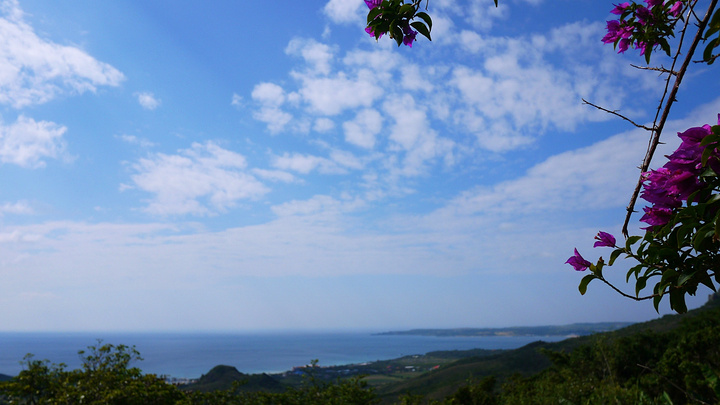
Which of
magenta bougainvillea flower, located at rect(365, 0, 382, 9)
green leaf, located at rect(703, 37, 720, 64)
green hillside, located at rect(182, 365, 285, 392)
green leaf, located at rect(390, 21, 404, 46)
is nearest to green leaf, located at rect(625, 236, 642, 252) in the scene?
green leaf, located at rect(703, 37, 720, 64)

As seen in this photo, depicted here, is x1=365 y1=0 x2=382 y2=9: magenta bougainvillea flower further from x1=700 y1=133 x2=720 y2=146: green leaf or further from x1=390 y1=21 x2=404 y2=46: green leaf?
x1=700 y1=133 x2=720 y2=146: green leaf

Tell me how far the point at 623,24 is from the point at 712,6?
1.71ft

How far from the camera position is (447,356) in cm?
9700

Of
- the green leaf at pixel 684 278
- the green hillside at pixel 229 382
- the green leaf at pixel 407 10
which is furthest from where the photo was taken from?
the green hillside at pixel 229 382

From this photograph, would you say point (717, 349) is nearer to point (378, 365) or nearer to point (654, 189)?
point (654, 189)

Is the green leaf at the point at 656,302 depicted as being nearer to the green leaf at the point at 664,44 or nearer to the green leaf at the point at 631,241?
the green leaf at the point at 631,241

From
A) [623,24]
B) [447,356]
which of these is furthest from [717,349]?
[447,356]

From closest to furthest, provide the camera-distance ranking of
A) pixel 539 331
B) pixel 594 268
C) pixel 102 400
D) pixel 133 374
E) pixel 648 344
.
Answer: pixel 594 268, pixel 102 400, pixel 133 374, pixel 648 344, pixel 539 331

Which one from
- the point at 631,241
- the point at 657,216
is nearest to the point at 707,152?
the point at 657,216

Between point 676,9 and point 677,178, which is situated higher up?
point 676,9

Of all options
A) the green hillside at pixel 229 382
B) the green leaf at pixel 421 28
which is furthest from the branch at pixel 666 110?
the green hillside at pixel 229 382

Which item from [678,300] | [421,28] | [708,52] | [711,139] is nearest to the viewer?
[711,139]

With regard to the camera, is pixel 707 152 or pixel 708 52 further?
pixel 708 52

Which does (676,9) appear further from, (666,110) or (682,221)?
(682,221)
